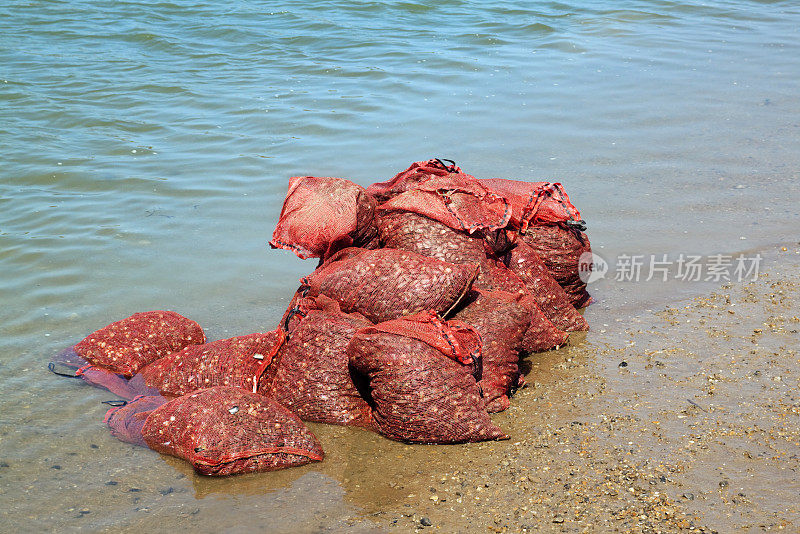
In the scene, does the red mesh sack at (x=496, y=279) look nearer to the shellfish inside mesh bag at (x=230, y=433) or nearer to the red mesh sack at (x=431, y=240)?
the red mesh sack at (x=431, y=240)

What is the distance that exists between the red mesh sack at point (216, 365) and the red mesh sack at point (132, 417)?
5.5 inches

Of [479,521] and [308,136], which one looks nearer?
[479,521]

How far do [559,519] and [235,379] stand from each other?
6.19ft

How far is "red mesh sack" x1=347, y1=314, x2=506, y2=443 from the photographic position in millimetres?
3625

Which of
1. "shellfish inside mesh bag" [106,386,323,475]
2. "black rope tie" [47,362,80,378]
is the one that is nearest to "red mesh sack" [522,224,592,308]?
"shellfish inside mesh bag" [106,386,323,475]

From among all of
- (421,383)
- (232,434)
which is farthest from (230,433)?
(421,383)

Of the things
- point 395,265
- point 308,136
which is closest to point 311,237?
point 395,265

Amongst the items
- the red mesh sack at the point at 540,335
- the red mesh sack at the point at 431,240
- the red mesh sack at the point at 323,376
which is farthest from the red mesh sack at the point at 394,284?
the red mesh sack at the point at 540,335

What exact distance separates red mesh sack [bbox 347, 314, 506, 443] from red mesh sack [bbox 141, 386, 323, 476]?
42cm

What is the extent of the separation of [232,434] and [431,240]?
1601mm

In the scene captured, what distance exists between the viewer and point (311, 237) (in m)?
4.36

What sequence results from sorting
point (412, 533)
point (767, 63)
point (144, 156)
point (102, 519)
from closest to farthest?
1. point (412, 533)
2. point (102, 519)
3. point (144, 156)
4. point (767, 63)

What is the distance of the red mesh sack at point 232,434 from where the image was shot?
11.5 ft

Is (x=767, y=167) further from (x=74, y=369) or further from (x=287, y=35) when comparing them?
(x=287, y=35)
